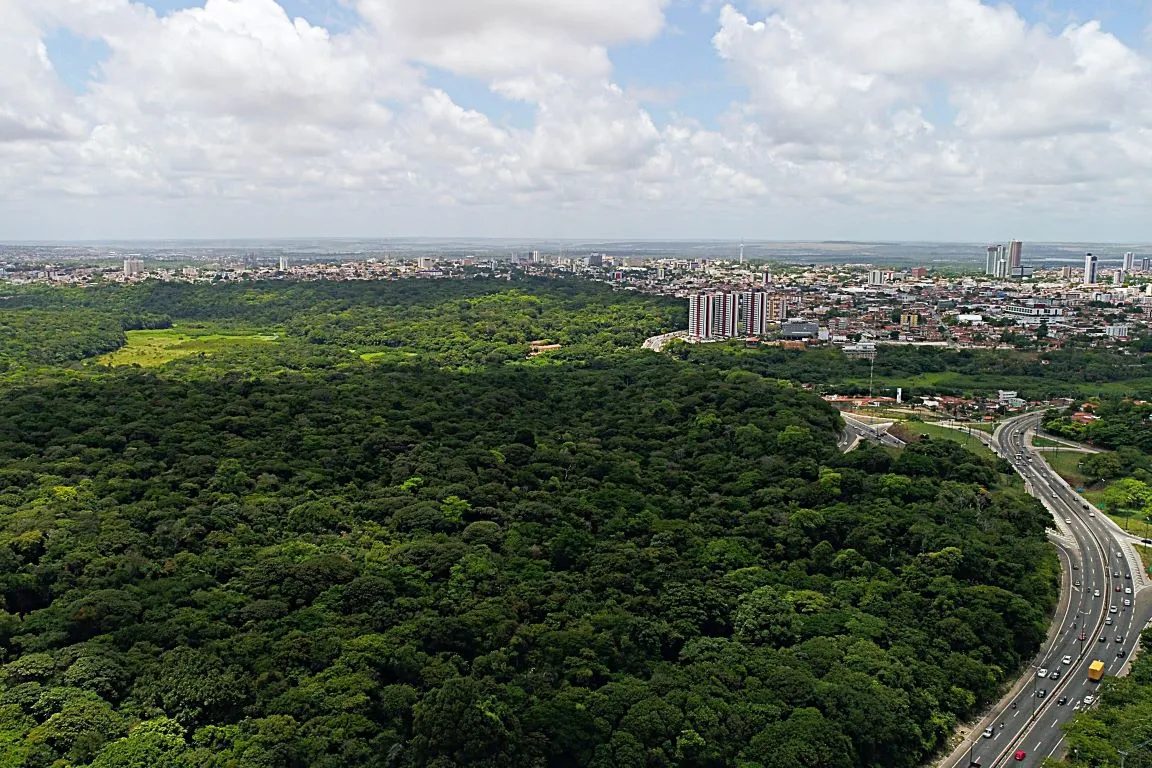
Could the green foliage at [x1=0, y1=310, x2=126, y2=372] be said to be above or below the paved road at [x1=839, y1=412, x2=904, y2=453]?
above

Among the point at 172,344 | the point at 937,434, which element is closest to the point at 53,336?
the point at 172,344

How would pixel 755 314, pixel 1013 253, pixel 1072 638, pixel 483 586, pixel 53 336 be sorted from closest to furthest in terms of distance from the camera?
pixel 483 586 → pixel 1072 638 → pixel 53 336 → pixel 755 314 → pixel 1013 253

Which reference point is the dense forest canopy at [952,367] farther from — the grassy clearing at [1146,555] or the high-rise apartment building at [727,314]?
the grassy clearing at [1146,555]

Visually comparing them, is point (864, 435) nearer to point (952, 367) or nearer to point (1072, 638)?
point (1072, 638)

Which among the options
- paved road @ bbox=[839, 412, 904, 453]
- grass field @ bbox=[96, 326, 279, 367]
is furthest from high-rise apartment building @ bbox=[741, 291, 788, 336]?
grass field @ bbox=[96, 326, 279, 367]

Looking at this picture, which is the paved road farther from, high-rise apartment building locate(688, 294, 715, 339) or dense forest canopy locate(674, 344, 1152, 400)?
high-rise apartment building locate(688, 294, 715, 339)

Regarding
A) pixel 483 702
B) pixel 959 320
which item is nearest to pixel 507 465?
pixel 483 702

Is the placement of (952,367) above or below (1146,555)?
above
